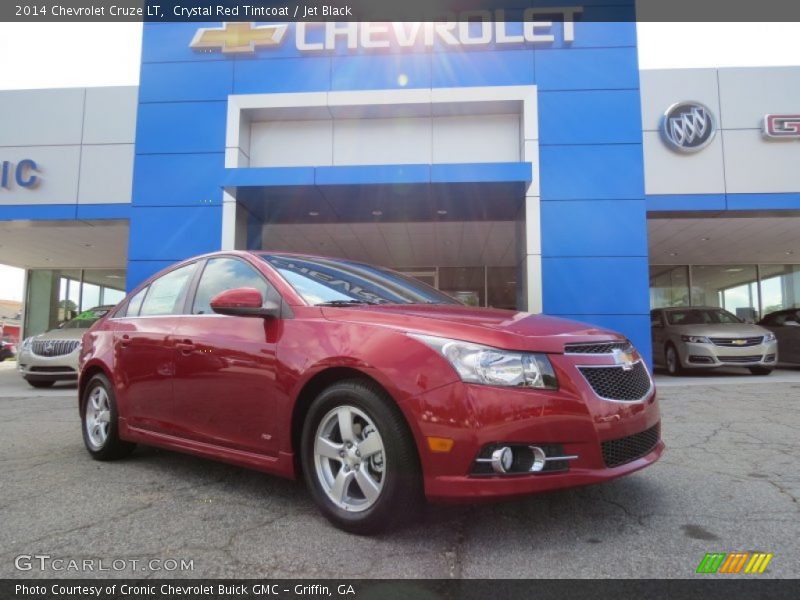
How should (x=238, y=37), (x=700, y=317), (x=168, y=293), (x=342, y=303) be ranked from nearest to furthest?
(x=342, y=303) < (x=168, y=293) < (x=238, y=37) < (x=700, y=317)

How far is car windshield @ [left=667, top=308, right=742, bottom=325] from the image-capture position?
11078 mm

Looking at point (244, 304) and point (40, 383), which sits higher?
point (244, 304)

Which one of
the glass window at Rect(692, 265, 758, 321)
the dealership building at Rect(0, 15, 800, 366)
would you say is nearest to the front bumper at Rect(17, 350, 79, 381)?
the dealership building at Rect(0, 15, 800, 366)

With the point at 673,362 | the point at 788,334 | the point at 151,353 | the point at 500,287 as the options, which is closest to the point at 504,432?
the point at 151,353

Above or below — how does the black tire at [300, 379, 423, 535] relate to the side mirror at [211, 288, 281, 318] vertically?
below

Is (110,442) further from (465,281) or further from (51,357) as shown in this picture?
(465,281)

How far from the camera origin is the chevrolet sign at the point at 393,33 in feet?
33.1

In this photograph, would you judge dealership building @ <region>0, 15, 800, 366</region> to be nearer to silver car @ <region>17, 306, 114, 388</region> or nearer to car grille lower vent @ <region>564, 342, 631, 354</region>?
silver car @ <region>17, 306, 114, 388</region>

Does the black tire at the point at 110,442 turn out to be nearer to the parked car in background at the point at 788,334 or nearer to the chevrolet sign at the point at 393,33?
the chevrolet sign at the point at 393,33

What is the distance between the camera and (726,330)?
33.5 ft

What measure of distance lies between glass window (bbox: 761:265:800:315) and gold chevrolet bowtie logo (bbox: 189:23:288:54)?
59.9ft

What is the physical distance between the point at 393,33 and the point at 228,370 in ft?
29.9

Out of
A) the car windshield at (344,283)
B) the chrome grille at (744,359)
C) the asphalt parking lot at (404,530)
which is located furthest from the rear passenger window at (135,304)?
the chrome grille at (744,359)
